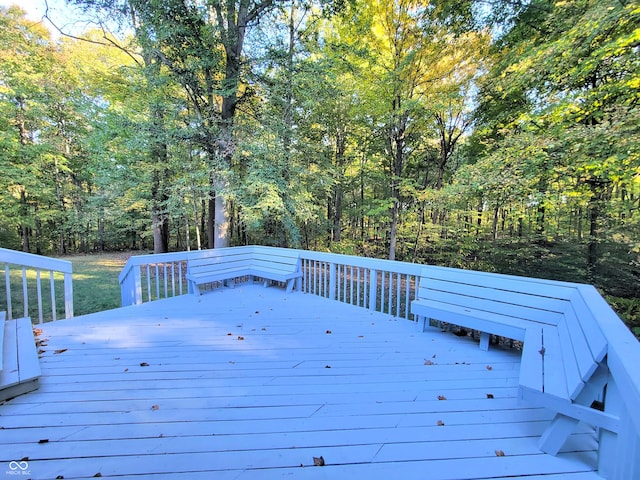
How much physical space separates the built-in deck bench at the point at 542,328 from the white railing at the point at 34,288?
406cm

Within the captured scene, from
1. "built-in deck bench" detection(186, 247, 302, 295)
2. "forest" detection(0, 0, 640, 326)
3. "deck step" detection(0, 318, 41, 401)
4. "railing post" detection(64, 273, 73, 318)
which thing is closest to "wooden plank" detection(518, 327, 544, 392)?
"forest" detection(0, 0, 640, 326)

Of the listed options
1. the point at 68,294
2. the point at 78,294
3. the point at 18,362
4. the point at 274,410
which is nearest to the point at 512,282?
the point at 274,410

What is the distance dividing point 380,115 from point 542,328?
7732mm

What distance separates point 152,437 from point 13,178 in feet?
51.0

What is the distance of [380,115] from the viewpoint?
8.69 m

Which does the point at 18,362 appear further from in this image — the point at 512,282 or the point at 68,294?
the point at 512,282

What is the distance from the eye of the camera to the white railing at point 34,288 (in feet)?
9.68

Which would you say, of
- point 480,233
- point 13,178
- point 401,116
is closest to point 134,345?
point 401,116

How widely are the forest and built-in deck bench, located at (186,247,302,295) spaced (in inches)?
41.8

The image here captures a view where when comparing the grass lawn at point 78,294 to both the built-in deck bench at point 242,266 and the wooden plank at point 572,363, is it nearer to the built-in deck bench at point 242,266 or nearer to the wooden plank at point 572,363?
the built-in deck bench at point 242,266

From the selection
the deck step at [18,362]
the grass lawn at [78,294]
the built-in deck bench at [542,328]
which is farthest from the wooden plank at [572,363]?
the grass lawn at [78,294]

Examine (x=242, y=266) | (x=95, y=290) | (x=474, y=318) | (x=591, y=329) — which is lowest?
(x=95, y=290)

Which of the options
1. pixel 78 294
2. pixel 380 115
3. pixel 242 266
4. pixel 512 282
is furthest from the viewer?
pixel 380 115

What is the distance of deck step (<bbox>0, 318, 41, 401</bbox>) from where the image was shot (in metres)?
1.95
